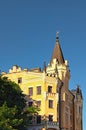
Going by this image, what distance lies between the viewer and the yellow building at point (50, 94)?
8588 centimetres

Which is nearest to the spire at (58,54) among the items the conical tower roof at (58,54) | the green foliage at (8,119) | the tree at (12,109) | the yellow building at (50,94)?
the conical tower roof at (58,54)

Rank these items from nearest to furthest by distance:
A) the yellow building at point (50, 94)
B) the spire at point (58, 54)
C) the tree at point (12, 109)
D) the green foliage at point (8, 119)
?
the green foliage at point (8, 119) < the tree at point (12, 109) < the yellow building at point (50, 94) < the spire at point (58, 54)

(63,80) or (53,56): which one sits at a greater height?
(53,56)

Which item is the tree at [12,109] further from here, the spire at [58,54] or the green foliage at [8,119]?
the spire at [58,54]

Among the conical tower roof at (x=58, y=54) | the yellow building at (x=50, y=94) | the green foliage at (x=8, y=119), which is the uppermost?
the conical tower roof at (x=58, y=54)

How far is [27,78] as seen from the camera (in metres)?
90.1

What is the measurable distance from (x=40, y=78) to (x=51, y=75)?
498 centimetres

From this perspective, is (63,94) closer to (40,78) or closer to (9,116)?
(40,78)

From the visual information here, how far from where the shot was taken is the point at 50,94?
3445 inches

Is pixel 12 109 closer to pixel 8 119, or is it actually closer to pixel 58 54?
pixel 8 119

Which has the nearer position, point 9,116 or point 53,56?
point 9,116

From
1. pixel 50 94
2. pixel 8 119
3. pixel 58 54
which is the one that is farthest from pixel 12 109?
pixel 58 54

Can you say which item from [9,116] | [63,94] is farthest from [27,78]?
[9,116]

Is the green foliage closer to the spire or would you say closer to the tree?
the tree
